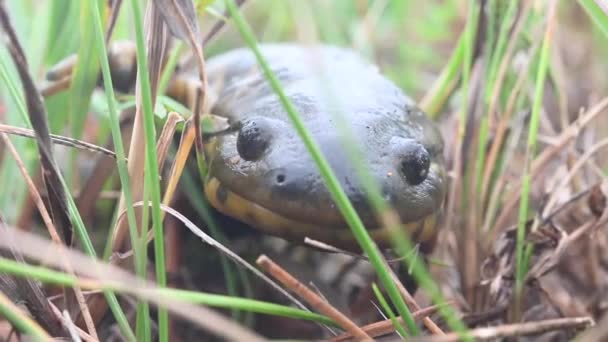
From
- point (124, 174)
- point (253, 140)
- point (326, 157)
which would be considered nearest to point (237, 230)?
point (253, 140)

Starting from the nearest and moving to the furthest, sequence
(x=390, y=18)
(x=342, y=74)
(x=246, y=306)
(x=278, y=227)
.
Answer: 1. (x=246, y=306)
2. (x=278, y=227)
3. (x=342, y=74)
4. (x=390, y=18)

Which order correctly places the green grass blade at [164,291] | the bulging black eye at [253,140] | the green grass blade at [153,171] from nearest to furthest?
the green grass blade at [164,291] → the green grass blade at [153,171] → the bulging black eye at [253,140]

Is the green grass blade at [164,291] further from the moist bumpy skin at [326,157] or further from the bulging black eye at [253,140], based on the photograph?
the bulging black eye at [253,140]

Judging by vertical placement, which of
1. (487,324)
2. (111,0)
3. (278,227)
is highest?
(111,0)

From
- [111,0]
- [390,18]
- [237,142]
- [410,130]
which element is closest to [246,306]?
[237,142]

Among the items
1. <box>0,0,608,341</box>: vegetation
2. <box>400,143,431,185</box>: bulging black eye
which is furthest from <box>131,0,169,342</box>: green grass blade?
<box>400,143,431,185</box>: bulging black eye

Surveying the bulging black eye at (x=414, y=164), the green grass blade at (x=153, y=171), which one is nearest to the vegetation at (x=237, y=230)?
the green grass blade at (x=153, y=171)

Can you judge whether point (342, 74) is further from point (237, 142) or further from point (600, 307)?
point (600, 307)
